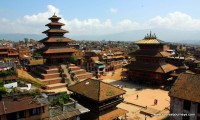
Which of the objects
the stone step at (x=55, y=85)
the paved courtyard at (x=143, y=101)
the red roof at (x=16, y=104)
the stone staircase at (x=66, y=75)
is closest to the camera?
the red roof at (x=16, y=104)

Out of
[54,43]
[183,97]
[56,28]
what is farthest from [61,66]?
[183,97]

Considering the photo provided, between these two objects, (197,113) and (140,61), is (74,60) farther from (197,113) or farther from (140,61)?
(197,113)

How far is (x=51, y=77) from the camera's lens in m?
46.2

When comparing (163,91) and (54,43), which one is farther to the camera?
(54,43)

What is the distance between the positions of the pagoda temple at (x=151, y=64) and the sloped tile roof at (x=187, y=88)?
→ 19.0 meters

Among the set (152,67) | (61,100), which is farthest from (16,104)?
(152,67)

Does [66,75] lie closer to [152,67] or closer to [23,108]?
[152,67]

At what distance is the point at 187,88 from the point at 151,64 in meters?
24.4

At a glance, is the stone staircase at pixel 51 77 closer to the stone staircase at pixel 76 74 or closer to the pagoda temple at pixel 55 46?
the pagoda temple at pixel 55 46

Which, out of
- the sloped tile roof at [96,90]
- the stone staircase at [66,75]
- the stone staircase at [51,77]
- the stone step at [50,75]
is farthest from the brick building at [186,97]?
the stone step at [50,75]

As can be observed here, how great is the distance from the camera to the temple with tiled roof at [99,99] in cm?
2270

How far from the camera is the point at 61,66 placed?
49.2 metres

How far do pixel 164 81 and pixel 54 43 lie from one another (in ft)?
97.8

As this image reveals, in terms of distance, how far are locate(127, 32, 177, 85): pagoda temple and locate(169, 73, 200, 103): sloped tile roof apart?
18970 millimetres
